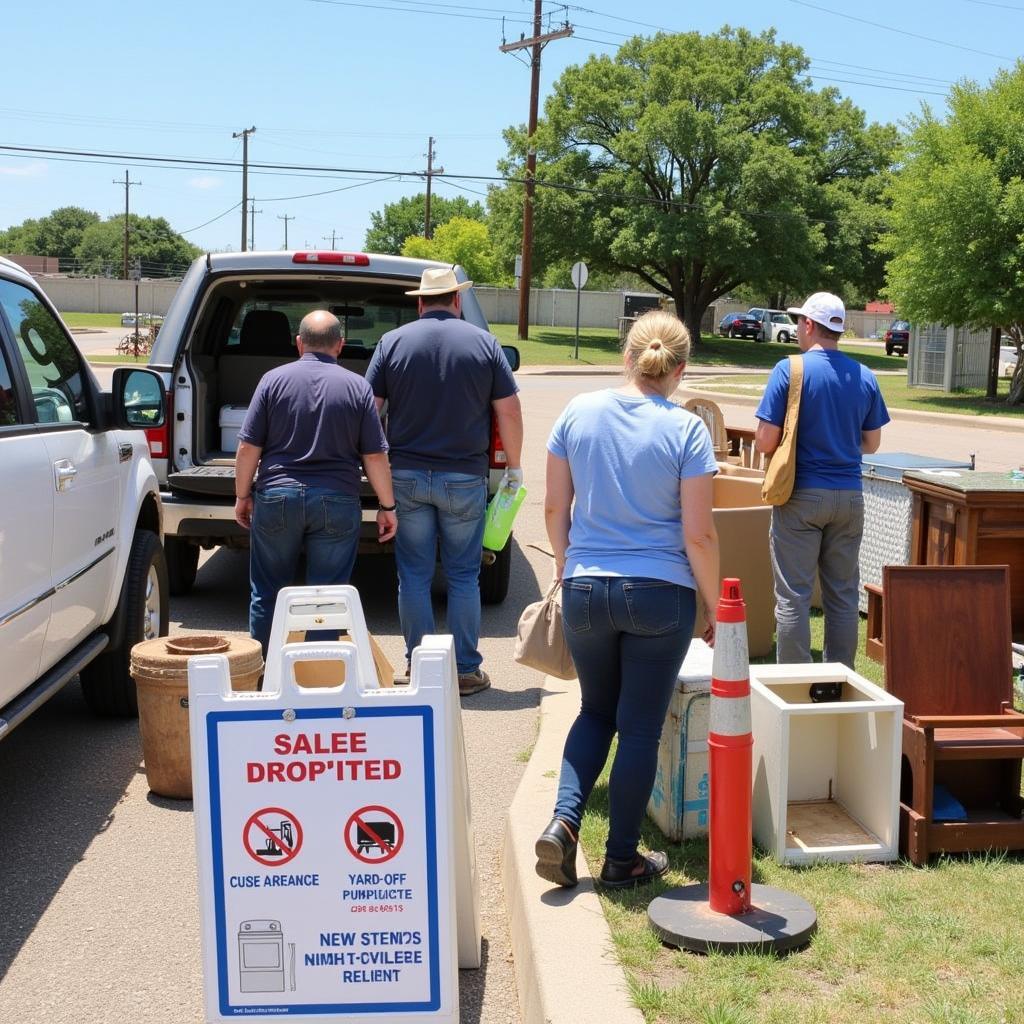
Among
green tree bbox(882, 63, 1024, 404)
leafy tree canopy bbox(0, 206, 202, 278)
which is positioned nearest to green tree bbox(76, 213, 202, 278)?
leafy tree canopy bbox(0, 206, 202, 278)

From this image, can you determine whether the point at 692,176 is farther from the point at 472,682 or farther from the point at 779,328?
the point at 472,682

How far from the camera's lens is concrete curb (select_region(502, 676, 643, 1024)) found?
327cm

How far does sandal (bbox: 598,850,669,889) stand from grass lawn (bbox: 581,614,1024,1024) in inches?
1.4

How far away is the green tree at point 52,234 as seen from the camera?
15600cm

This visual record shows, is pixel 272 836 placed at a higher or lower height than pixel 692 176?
lower

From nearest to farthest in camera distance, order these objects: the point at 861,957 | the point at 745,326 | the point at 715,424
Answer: the point at 861,957 → the point at 715,424 → the point at 745,326

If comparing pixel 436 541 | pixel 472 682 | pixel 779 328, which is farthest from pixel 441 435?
pixel 779 328

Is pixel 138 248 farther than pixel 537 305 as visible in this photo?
Yes

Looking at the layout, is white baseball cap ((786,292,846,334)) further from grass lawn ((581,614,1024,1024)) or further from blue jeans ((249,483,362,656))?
grass lawn ((581,614,1024,1024))

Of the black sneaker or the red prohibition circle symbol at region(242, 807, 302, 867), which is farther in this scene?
the black sneaker

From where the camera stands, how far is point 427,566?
6422 mm

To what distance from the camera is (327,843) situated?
10.5 feet

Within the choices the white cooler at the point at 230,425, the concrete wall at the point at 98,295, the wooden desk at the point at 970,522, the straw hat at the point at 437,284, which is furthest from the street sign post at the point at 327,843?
the concrete wall at the point at 98,295

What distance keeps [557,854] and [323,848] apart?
3.09ft
